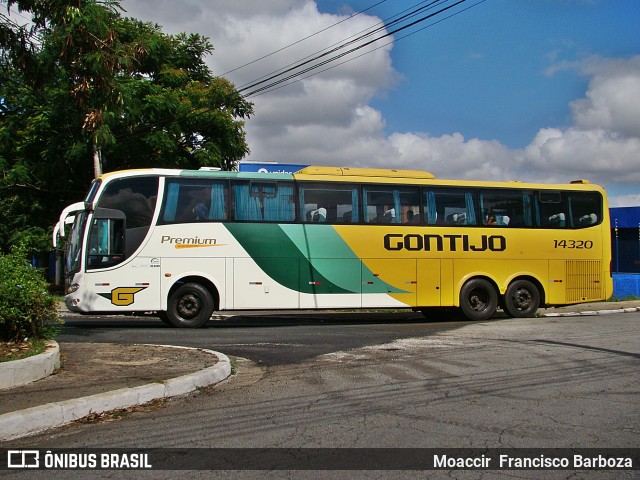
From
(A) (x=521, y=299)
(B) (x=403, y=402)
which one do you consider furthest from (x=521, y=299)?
(B) (x=403, y=402)

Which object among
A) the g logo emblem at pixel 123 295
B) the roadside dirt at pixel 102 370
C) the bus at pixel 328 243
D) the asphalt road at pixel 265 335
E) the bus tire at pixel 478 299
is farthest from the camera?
the bus tire at pixel 478 299

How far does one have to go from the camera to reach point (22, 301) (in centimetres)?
779

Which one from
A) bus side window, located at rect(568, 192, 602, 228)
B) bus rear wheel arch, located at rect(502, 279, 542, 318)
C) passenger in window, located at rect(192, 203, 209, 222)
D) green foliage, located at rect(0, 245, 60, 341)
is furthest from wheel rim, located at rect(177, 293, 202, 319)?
bus side window, located at rect(568, 192, 602, 228)

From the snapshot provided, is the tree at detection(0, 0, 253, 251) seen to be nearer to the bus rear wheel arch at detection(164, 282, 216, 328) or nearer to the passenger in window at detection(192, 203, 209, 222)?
the passenger in window at detection(192, 203, 209, 222)

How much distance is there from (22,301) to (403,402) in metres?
4.70

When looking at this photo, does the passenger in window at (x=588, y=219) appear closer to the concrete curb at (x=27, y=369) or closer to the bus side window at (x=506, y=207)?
the bus side window at (x=506, y=207)

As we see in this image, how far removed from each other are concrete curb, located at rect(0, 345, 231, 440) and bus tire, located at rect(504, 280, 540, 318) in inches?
434

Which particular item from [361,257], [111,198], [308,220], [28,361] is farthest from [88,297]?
[28,361]

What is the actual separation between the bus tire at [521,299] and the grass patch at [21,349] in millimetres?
12229

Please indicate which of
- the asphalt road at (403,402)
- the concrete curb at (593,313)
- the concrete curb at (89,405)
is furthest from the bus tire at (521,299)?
the concrete curb at (89,405)

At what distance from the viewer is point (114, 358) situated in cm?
877

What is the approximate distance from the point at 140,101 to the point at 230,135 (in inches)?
155

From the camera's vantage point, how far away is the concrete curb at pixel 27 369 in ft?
21.7

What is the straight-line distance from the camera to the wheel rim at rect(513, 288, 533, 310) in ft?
55.8
